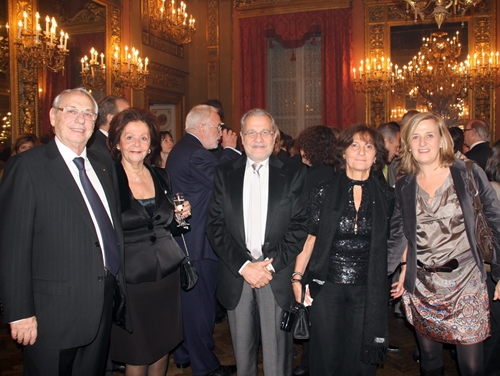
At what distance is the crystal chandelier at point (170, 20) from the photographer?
830 centimetres

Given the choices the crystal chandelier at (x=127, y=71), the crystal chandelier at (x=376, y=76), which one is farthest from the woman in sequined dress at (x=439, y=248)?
the crystal chandelier at (x=376, y=76)

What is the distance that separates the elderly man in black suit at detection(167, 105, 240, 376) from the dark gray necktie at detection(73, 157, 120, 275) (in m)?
1.09

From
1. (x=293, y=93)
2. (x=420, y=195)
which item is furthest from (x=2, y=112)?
(x=293, y=93)

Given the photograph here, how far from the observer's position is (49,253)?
2.08m

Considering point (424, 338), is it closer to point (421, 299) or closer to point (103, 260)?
point (421, 299)

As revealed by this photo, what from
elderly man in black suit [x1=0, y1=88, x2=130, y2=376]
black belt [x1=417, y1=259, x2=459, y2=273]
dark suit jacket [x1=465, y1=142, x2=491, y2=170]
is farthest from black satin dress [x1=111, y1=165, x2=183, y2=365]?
dark suit jacket [x1=465, y1=142, x2=491, y2=170]

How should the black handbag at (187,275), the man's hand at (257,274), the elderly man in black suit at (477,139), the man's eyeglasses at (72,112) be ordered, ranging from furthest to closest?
the elderly man in black suit at (477,139) < the black handbag at (187,275) < the man's hand at (257,274) < the man's eyeglasses at (72,112)

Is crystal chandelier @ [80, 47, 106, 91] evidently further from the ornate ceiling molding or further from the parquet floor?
the parquet floor

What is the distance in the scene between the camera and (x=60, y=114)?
2.21 metres

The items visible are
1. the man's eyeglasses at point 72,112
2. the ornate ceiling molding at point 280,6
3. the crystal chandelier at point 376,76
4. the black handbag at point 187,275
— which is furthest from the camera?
the ornate ceiling molding at point 280,6

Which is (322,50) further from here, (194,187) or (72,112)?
(72,112)

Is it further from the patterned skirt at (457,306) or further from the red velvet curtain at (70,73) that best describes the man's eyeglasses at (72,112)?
the red velvet curtain at (70,73)

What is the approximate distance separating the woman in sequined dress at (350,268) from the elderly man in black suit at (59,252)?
113 centimetres

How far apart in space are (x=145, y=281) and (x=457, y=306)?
177cm
